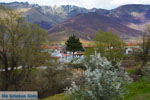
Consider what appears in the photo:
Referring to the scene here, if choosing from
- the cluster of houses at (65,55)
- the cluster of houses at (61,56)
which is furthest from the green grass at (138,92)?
the cluster of houses at (61,56)

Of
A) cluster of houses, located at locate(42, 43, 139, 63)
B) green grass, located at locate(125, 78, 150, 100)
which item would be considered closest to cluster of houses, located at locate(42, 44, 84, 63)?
cluster of houses, located at locate(42, 43, 139, 63)

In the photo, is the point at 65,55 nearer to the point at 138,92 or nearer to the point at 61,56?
the point at 61,56

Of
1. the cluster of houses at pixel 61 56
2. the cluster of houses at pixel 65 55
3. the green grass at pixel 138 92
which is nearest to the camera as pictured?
the green grass at pixel 138 92

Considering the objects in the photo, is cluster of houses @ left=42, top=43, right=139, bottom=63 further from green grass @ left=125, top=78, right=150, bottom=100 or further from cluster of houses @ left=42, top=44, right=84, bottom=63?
green grass @ left=125, top=78, right=150, bottom=100

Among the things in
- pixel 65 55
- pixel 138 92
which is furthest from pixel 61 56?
pixel 138 92

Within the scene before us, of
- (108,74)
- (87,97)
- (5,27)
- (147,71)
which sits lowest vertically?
(147,71)

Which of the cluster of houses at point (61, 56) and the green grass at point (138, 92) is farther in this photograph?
the cluster of houses at point (61, 56)

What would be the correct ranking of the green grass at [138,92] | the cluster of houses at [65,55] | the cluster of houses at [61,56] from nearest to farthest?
1. the green grass at [138,92]
2. the cluster of houses at [65,55]
3. the cluster of houses at [61,56]

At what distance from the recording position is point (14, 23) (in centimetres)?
2550

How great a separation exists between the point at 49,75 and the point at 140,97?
16.1 m

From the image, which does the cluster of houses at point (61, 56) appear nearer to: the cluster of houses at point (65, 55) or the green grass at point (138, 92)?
the cluster of houses at point (65, 55)

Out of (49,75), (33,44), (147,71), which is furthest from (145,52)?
(33,44)

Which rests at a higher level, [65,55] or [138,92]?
[138,92]

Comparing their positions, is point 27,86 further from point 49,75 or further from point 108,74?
point 108,74
